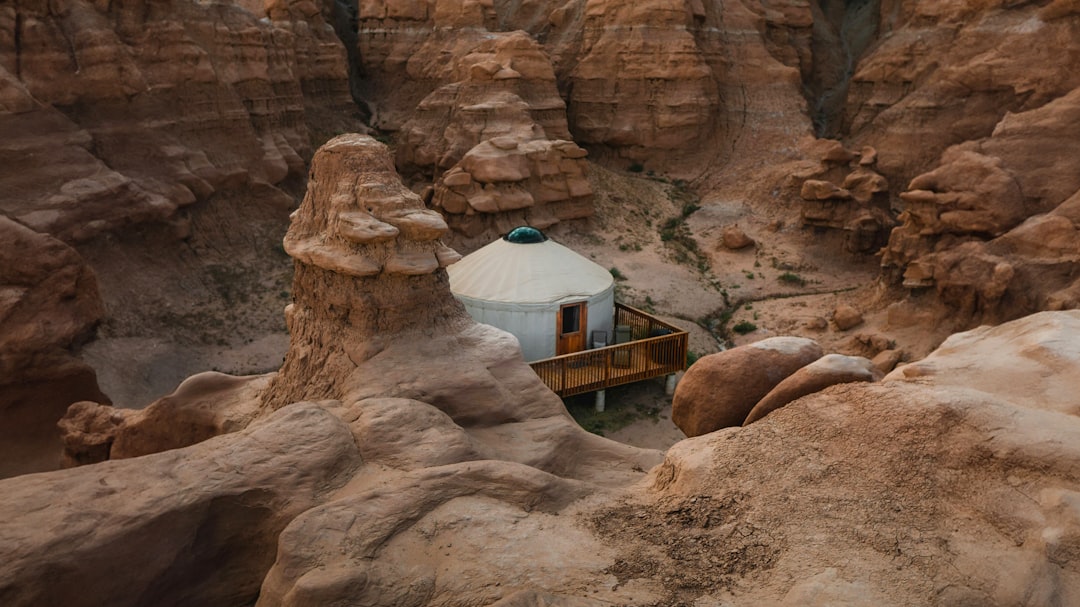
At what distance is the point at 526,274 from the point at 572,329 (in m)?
1.70

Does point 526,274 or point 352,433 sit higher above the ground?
point 352,433

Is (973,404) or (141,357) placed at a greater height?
(973,404)

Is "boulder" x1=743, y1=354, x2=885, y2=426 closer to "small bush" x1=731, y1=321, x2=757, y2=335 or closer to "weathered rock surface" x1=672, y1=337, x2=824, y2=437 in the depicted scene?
"weathered rock surface" x1=672, y1=337, x2=824, y2=437

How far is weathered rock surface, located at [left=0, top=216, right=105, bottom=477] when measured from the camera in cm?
1390

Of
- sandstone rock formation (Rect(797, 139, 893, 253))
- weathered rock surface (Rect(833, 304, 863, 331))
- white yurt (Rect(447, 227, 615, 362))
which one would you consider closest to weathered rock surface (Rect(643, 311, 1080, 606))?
white yurt (Rect(447, 227, 615, 362))

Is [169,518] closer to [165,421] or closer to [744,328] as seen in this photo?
[165,421]

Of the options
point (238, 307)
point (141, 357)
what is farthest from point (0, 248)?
point (238, 307)

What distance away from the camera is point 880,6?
38750 millimetres

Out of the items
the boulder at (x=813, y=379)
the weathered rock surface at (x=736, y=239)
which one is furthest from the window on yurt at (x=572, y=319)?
the boulder at (x=813, y=379)

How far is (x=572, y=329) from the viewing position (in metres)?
19.1

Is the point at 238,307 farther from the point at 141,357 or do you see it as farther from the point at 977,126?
the point at 977,126

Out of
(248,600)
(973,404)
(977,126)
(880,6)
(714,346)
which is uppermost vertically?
(880,6)

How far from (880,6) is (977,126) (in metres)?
14.7

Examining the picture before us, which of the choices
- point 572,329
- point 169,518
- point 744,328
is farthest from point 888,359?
point 169,518
